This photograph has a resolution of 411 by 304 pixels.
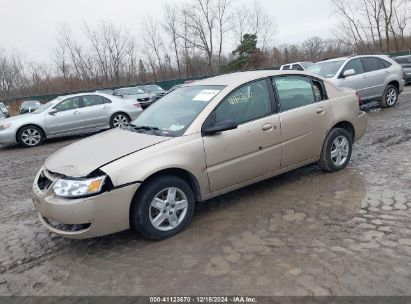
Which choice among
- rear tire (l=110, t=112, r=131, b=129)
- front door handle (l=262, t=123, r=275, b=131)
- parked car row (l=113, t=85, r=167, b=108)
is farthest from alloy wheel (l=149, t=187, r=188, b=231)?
parked car row (l=113, t=85, r=167, b=108)

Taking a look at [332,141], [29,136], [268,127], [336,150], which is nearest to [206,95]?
[268,127]

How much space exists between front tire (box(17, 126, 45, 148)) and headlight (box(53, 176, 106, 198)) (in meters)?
8.71

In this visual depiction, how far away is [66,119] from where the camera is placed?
11812 mm

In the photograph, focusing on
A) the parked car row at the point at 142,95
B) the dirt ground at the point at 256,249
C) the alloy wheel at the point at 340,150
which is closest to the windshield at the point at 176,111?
the dirt ground at the point at 256,249

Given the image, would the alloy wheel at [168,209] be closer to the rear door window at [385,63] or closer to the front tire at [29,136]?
the front tire at [29,136]

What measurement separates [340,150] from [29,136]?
30.3 feet

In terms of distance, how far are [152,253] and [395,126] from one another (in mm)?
7142

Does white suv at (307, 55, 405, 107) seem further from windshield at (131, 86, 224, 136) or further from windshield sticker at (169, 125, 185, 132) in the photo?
windshield sticker at (169, 125, 185, 132)

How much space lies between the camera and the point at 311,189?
5145 mm

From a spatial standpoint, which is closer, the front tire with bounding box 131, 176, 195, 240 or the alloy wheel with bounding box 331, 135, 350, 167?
the front tire with bounding box 131, 176, 195, 240

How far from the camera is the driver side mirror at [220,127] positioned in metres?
4.23

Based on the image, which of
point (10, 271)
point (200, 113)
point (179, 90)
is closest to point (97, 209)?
point (10, 271)

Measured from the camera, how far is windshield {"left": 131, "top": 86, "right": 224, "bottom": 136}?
4.44 metres

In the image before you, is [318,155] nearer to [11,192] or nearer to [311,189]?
[311,189]
